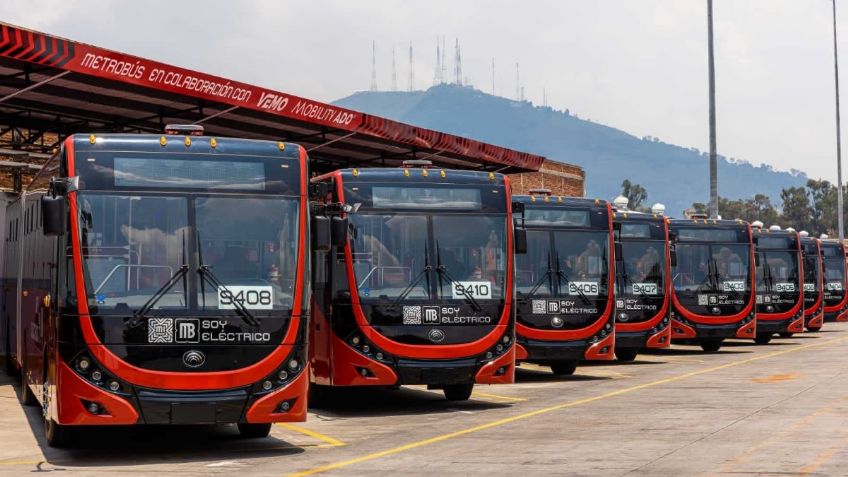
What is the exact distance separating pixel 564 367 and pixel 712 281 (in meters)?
8.36

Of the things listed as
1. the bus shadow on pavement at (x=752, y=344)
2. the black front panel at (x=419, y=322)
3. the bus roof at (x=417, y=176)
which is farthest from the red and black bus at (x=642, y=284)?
the black front panel at (x=419, y=322)

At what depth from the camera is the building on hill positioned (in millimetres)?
50588

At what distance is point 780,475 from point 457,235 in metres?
7.50

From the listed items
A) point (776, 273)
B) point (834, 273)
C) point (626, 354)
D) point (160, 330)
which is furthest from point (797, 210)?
point (160, 330)

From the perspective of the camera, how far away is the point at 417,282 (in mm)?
17922

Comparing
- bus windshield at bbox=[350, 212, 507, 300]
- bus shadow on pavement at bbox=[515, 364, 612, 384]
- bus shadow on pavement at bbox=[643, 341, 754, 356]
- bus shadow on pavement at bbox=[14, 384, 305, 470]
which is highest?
bus windshield at bbox=[350, 212, 507, 300]

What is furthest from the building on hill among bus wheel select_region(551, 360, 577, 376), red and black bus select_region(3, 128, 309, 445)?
red and black bus select_region(3, 128, 309, 445)

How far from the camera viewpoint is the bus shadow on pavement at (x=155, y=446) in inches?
527

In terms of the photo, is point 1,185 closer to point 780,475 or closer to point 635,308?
point 635,308

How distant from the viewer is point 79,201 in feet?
44.1

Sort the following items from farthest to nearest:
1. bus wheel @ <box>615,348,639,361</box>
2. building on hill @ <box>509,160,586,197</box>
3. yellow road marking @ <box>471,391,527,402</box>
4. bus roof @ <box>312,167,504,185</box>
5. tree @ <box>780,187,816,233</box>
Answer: tree @ <box>780,187,816,233</box>, building on hill @ <box>509,160,586,197</box>, bus wheel @ <box>615,348,639,361</box>, yellow road marking @ <box>471,391,527,402</box>, bus roof @ <box>312,167,504,185</box>

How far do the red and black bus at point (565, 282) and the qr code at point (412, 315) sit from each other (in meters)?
5.61

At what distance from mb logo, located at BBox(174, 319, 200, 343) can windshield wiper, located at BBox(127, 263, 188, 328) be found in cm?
29

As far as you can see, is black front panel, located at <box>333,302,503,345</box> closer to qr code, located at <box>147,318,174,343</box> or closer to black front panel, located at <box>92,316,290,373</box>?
black front panel, located at <box>92,316,290,373</box>
